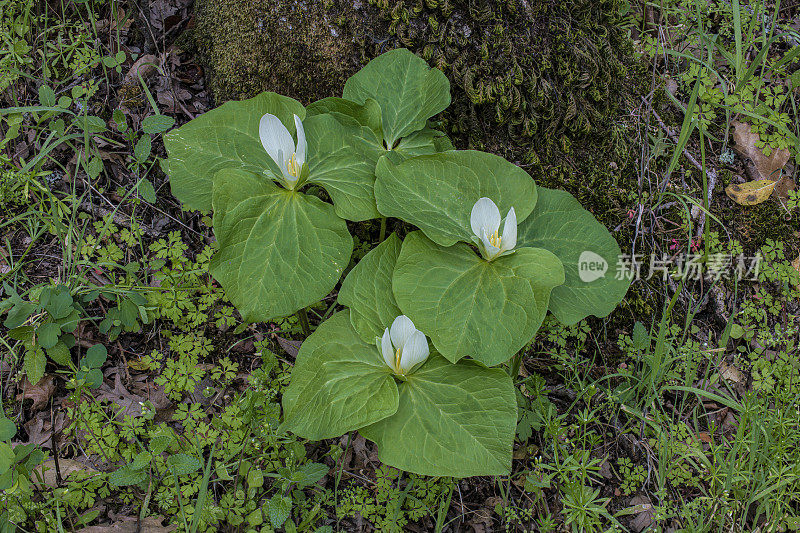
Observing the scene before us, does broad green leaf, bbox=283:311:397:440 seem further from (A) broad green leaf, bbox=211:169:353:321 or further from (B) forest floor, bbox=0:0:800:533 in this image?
(B) forest floor, bbox=0:0:800:533

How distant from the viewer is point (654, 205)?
286 cm

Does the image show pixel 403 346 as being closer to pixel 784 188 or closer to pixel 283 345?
pixel 283 345

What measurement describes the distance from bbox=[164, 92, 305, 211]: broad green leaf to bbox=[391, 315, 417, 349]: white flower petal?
75 cm

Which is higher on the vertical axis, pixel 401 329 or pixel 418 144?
pixel 418 144

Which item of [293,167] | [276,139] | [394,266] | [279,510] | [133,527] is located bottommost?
[133,527]

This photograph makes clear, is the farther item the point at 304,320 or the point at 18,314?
Result: the point at 304,320

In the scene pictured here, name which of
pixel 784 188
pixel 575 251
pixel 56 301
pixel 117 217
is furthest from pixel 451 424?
pixel 784 188

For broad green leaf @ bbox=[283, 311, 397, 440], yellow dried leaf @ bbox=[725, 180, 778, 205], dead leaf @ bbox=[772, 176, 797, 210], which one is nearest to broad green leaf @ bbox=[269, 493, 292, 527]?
broad green leaf @ bbox=[283, 311, 397, 440]

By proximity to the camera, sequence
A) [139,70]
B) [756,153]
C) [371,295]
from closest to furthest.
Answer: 1. [371,295]
2. [139,70]
3. [756,153]

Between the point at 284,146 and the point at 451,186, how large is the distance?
24.9 inches

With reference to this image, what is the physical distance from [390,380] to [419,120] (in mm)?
1064

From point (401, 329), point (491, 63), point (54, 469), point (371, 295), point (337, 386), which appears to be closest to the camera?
point (401, 329)

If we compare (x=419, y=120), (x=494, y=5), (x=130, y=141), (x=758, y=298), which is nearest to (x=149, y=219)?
(x=130, y=141)

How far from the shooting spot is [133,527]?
215cm
